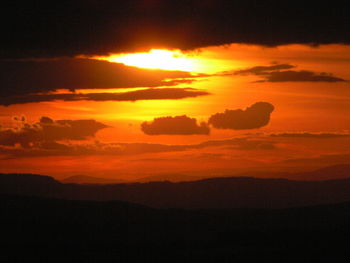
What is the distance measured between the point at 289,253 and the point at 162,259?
32184 mm

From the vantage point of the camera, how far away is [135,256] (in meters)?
196

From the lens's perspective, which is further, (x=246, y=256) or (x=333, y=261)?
(x=246, y=256)

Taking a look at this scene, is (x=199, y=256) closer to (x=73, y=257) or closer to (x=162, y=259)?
(x=162, y=259)

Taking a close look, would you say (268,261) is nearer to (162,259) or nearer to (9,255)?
(162,259)

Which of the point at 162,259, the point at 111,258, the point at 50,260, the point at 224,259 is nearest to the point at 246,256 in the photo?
the point at 224,259

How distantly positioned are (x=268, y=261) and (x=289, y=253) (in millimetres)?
15010

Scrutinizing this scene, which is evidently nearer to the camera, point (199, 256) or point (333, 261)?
point (333, 261)

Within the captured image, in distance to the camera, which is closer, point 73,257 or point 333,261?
point 333,261

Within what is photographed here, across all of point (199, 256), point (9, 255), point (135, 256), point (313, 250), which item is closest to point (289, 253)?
point (313, 250)

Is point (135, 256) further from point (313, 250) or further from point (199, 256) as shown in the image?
point (313, 250)

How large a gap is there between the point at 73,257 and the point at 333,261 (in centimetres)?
6338

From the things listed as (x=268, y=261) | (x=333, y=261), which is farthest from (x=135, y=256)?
(x=333, y=261)

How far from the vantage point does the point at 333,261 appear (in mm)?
175875

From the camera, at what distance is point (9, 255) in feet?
623
